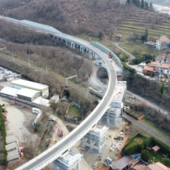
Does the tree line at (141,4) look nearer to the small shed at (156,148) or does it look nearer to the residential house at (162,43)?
the residential house at (162,43)

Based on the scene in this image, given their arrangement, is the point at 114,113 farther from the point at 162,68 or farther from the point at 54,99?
the point at 162,68

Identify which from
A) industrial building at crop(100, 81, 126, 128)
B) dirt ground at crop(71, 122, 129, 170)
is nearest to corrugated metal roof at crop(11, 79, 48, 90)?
industrial building at crop(100, 81, 126, 128)

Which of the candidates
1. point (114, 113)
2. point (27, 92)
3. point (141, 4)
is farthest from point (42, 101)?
point (141, 4)

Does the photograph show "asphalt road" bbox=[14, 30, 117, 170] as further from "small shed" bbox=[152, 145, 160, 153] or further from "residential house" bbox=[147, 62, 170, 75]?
"small shed" bbox=[152, 145, 160, 153]

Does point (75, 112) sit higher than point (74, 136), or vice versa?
point (74, 136)

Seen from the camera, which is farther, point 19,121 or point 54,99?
point 54,99

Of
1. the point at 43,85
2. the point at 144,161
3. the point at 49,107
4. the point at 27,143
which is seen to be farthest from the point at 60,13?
the point at 144,161
